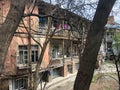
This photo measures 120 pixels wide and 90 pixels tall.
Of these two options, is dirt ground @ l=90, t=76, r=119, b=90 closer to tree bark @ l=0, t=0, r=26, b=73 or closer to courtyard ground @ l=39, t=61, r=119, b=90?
courtyard ground @ l=39, t=61, r=119, b=90

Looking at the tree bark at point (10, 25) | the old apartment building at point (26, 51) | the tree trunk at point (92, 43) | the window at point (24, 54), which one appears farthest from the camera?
the window at point (24, 54)

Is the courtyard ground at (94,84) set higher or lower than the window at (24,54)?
lower

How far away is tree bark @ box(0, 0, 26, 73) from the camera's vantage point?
320 centimetres

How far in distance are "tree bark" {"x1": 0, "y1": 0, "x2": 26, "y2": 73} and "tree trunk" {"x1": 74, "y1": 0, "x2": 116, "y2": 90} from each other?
3.86ft

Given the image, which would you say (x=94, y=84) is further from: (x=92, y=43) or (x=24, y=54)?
(x=92, y=43)

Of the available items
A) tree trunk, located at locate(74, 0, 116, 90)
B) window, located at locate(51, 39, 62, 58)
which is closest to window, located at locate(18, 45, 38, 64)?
window, located at locate(51, 39, 62, 58)

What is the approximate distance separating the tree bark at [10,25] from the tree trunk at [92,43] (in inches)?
46.3

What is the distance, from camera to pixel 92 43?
12.6ft

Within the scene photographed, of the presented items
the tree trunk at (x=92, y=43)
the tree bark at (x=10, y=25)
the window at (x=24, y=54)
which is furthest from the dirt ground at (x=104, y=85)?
the tree bark at (x=10, y=25)

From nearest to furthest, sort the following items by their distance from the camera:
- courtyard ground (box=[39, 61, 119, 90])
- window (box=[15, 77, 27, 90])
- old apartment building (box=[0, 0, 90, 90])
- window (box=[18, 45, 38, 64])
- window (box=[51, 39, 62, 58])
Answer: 1. old apartment building (box=[0, 0, 90, 90])
2. window (box=[15, 77, 27, 90])
3. window (box=[18, 45, 38, 64])
4. courtyard ground (box=[39, 61, 119, 90])
5. window (box=[51, 39, 62, 58])

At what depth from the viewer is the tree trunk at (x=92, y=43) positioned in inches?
151

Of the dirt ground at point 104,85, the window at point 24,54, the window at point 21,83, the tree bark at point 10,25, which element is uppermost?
the tree bark at point 10,25

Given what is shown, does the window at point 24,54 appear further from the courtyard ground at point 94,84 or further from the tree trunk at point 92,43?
the tree trunk at point 92,43

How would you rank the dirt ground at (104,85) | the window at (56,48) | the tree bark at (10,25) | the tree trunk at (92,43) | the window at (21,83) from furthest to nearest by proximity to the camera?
the window at (56,48), the dirt ground at (104,85), the window at (21,83), the tree trunk at (92,43), the tree bark at (10,25)
